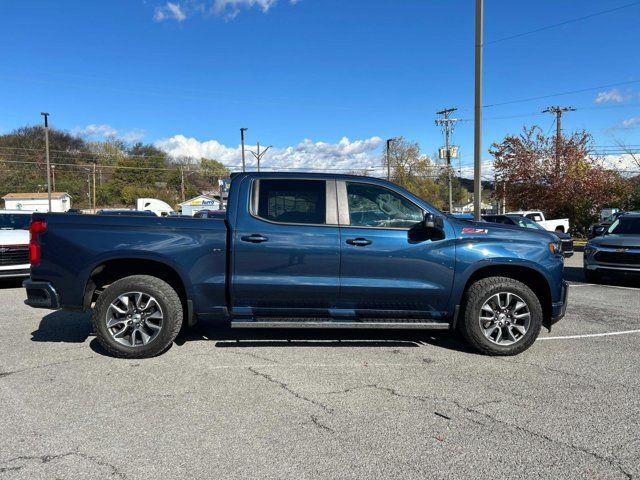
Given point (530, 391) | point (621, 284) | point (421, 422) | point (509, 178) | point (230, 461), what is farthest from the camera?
point (509, 178)

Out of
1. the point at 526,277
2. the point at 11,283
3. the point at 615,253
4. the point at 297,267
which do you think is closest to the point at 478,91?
the point at 615,253

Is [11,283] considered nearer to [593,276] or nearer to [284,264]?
[284,264]

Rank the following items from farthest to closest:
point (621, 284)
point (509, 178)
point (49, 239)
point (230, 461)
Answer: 1. point (509, 178)
2. point (621, 284)
3. point (49, 239)
4. point (230, 461)

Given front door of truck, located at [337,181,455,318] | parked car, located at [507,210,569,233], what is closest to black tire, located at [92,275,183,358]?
front door of truck, located at [337,181,455,318]

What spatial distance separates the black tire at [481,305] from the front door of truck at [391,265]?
0.29 meters

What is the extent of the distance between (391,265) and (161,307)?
2.44 meters

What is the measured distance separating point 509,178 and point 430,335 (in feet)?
89.2

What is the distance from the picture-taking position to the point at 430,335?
609 centimetres

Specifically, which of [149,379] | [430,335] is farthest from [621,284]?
[149,379]

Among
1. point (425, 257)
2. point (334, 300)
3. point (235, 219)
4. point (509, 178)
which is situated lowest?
point (334, 300)

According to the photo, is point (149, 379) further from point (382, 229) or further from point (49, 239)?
point (382, 229)

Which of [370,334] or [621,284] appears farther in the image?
[621,284]

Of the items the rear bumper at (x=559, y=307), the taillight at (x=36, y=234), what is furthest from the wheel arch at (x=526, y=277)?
the taillight at (x=36, y=234)

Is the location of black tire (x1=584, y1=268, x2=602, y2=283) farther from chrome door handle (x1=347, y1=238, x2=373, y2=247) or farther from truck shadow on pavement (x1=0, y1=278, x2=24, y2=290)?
truck shadow on pavement (x1=0, y1=278, x2=24, y2=290)
